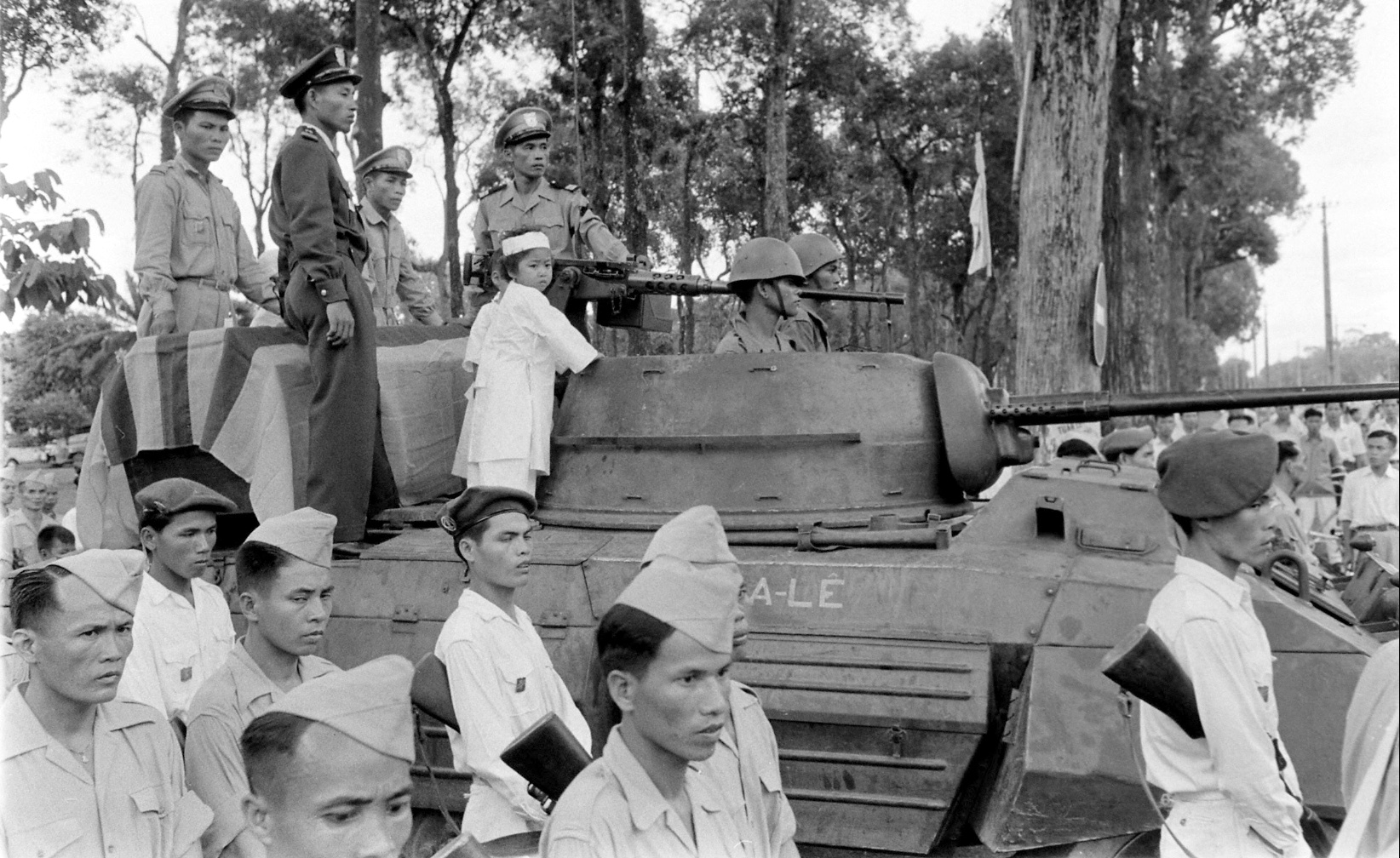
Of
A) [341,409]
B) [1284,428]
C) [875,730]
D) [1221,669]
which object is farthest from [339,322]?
[1284,428]

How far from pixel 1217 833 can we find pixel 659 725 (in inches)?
60.7

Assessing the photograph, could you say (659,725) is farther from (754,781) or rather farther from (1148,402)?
(1148,402)

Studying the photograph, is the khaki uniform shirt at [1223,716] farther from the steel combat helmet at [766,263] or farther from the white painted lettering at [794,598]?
the steel combat helmet at [766,263]

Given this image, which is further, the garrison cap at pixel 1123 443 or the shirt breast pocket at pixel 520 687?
the garrison cap at pixel 1123 443

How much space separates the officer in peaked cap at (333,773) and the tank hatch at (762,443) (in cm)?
329

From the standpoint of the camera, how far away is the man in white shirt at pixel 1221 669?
3197 mm

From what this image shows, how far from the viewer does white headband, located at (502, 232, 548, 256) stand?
6.45 meters

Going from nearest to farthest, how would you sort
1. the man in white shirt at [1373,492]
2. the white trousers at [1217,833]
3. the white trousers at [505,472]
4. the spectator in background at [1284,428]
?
the white trousers at [1217,833] → the white trousers at [505,472] → the man in white shirt at [1373,492] → the spectator in background at [1284,428]

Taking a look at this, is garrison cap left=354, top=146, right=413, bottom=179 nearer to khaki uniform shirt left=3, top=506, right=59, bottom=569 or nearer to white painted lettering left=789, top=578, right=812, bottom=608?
khaki uniform shirt left=3, top=506, right=59, bottom=569

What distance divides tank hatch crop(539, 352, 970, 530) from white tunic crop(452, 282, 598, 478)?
211 mm

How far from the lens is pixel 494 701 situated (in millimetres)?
3938

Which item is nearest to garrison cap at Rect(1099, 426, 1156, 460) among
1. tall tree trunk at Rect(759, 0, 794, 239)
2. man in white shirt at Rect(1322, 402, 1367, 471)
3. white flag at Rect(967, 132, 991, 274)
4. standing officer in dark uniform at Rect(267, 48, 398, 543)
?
white flag at Rect(967, 132, 991, 274)

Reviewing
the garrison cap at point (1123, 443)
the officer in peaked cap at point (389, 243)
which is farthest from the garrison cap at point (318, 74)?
the garrison cap at point (1123, 443)

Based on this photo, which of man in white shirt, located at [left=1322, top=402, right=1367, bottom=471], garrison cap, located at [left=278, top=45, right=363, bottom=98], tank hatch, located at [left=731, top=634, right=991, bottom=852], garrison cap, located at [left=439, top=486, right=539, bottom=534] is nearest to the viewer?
garrison cap, located at [left=439, top=486, right=539, bottom=534]
